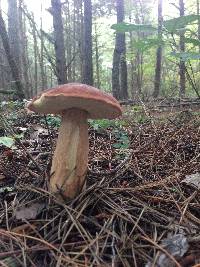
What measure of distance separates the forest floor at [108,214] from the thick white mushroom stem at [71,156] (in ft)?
0.23

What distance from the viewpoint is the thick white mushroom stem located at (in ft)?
6.30

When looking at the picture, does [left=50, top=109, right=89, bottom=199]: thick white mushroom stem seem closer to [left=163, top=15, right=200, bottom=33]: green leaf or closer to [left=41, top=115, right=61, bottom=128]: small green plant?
[left=163, top=15, right=200, bottom=33]: green leaf

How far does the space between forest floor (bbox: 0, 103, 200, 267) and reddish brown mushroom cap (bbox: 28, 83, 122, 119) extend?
36 cm

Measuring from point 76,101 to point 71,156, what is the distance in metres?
0.35

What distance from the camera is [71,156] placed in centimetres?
193

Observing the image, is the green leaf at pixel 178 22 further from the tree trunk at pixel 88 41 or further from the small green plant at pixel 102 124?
the tree trunk at pixel 88 41

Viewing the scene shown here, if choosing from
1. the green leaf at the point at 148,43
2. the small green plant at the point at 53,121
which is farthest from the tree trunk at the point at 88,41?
the green leaf at the point at 148,43

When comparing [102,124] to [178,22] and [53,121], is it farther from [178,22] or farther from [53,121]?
[178,22]

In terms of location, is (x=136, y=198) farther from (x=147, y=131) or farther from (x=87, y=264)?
(x=147, y=131)

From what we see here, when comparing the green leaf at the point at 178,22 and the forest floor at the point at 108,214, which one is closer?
the forest floor at the point at 108,214

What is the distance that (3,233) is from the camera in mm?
1657

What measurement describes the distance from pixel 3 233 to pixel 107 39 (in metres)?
22.9

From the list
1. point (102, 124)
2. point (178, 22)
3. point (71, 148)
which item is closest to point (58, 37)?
point (102, 124)

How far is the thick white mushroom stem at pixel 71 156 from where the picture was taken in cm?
192
